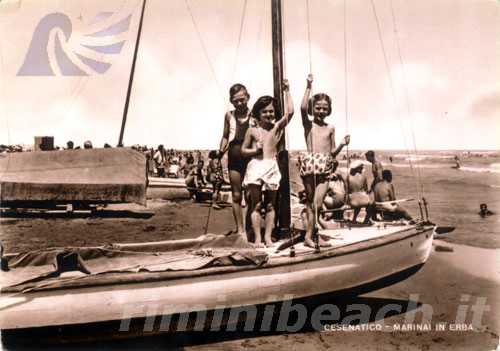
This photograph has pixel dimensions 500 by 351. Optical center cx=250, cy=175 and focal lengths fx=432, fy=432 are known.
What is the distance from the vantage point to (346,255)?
4113mm

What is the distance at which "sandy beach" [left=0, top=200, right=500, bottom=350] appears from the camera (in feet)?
13.0

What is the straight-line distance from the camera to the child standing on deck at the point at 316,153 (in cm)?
427

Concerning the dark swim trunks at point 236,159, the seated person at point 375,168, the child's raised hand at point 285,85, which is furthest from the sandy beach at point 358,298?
the child's raised hand at point 285,85

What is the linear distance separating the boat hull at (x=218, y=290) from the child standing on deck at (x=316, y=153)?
35 cm

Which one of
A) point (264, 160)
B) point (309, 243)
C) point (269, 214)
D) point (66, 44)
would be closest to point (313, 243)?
point (309, 243)

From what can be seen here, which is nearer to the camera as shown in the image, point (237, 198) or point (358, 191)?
point (237, 198)

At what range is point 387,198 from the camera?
616 centimetres

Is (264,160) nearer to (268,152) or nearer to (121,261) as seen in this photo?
(268,152)

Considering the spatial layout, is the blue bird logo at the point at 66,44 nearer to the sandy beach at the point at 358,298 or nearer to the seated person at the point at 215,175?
the sandy beach at the point at 358,298

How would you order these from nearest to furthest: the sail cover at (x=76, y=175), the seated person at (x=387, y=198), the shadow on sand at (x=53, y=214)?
the sail cover at (x=76, y=175) < the seated person at (x=387, y=198) < the shadow on sand at (x=53, y=214)

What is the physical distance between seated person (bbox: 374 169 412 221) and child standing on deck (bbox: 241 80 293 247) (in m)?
2.37

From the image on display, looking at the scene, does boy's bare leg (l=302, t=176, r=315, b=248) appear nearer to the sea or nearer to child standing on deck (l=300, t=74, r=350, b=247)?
child standing on deck (l=300, t=74, r=350, b=247)

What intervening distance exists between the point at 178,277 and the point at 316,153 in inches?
72.6

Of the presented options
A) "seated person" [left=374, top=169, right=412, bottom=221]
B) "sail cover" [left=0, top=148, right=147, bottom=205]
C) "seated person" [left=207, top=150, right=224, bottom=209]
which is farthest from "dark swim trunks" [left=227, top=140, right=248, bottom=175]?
"seated person" [left=207, top=150, right=224, bottom=209]
